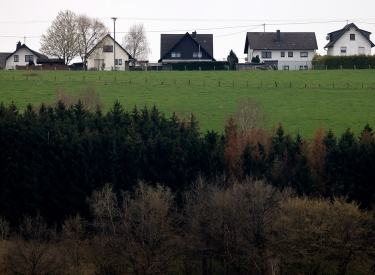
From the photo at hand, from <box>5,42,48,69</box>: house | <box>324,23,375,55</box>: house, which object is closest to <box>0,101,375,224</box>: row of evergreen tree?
<box>324,23,375,55</box>: house

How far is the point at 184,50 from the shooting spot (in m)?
96.2

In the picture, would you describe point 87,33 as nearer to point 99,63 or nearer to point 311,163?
point 99,63

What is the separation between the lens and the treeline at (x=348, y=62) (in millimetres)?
77562

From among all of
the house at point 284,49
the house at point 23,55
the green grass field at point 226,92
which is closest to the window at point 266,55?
the house at point 284,49

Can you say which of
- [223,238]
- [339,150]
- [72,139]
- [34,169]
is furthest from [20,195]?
[339,150]

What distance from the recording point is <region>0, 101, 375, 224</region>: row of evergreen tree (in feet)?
131

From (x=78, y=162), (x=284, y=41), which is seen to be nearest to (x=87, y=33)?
(x=284, y=41)

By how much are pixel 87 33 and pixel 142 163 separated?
165ft

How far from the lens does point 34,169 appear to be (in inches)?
Result: 1614

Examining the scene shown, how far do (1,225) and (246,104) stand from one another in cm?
2253

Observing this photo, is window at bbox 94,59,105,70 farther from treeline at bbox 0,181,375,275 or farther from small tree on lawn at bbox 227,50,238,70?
treeline at bbox 0,181,375,275

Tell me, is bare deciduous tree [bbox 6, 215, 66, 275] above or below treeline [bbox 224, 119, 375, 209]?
below

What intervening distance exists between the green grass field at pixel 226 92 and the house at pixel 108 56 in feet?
51.2

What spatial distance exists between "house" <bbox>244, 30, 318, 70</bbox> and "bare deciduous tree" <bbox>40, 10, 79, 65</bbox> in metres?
23.7
